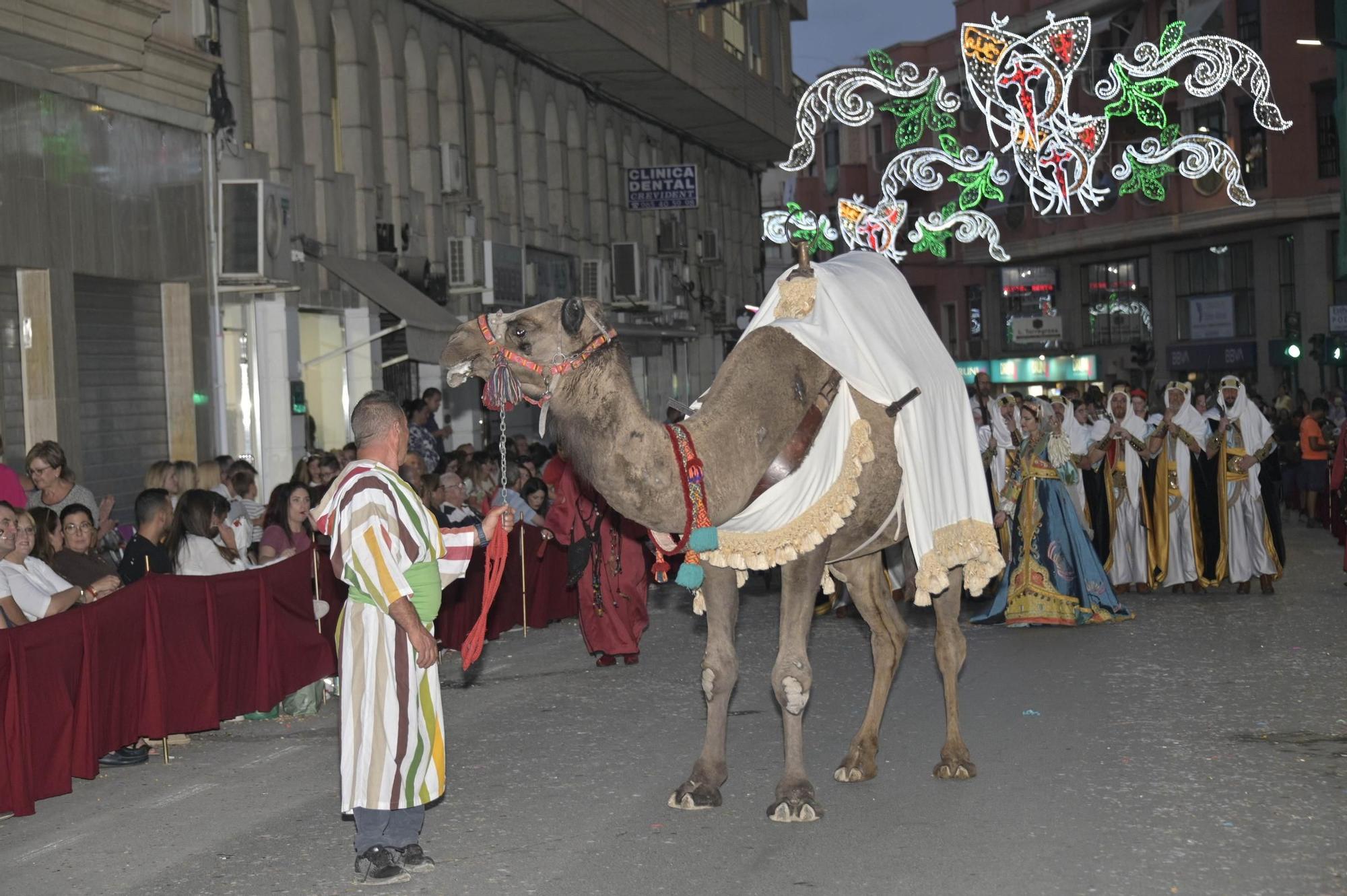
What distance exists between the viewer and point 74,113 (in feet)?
57.6

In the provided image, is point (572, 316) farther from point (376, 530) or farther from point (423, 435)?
point (423, 435)

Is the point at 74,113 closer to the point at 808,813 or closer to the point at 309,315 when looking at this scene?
the point at 309,315

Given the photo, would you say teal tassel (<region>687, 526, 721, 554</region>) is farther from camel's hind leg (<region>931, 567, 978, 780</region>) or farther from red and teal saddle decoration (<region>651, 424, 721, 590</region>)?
camel's hind leg (<region>931, 567, 978, 780</region>)

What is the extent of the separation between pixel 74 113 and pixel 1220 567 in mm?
12322

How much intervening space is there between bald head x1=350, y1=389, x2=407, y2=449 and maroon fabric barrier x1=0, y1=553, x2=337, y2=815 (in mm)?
2541

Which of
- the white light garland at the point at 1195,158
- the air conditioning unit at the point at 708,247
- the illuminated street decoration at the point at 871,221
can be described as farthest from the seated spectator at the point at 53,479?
the air conditioning unit at the point at 708,247

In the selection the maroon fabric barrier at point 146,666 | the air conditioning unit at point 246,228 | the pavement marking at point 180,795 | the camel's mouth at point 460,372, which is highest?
the air conditioning unit at point 246,228

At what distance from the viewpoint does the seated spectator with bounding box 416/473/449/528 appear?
1533 centimetres

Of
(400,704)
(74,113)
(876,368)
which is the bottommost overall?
(400,704)

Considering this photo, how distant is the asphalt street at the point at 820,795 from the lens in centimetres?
→ 739

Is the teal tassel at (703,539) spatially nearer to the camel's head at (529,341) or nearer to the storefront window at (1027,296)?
the camel's head at (529,341)

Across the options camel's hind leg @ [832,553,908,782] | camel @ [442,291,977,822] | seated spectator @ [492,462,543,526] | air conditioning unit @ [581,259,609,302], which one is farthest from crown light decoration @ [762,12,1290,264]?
camel @ [442,291,977,822]

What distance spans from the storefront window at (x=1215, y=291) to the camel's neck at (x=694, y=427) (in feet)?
156

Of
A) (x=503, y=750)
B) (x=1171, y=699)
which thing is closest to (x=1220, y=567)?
(x=1171, y=699)
